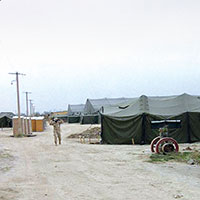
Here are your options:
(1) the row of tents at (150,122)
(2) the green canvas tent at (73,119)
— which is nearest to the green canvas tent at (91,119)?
(2) the green canvas tent at (73,119)

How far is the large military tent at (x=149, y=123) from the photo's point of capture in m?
20.5

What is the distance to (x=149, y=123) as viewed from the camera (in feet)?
67.7

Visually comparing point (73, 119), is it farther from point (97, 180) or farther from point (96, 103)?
point (97, 180)

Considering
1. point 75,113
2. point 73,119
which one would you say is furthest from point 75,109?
point 73,119

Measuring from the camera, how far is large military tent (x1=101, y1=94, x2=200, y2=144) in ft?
67.4

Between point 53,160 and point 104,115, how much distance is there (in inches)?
360

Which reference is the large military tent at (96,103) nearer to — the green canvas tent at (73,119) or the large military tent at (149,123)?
the green canvas tent at (73,119)

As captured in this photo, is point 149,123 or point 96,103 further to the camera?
point 96,103

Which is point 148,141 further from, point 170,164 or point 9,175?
point 9,175

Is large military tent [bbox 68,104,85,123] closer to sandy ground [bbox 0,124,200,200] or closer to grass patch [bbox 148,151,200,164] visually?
sandy ground [bbox 0,124,200,200]

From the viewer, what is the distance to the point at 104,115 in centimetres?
2169

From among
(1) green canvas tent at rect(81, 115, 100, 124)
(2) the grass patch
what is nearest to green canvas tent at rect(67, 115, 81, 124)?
(1) green canvas tent at rect(81, 115, 100, 124)

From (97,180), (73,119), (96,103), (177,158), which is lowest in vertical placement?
(73,119)

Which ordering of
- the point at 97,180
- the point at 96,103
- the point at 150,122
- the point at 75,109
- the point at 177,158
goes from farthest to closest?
the point at 75,109, the point at 96,103, the point at 150,122, the point at 177,158, the point at 97,180
